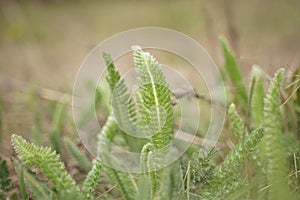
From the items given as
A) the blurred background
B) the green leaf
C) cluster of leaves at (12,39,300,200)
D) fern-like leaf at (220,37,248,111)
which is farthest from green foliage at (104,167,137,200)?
the blurred background

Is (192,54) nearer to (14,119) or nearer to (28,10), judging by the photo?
(14,119)

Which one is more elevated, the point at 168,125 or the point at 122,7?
the point at 122,7

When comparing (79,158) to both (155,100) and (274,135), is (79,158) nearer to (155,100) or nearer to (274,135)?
(155,100)

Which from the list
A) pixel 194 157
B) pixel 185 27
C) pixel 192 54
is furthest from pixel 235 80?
pixel 185 27

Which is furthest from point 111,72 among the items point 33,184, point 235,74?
point 235,74

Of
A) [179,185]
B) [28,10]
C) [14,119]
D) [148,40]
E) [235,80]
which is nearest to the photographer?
[179,185]


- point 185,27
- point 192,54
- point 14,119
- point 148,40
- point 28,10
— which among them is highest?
point 28,10
